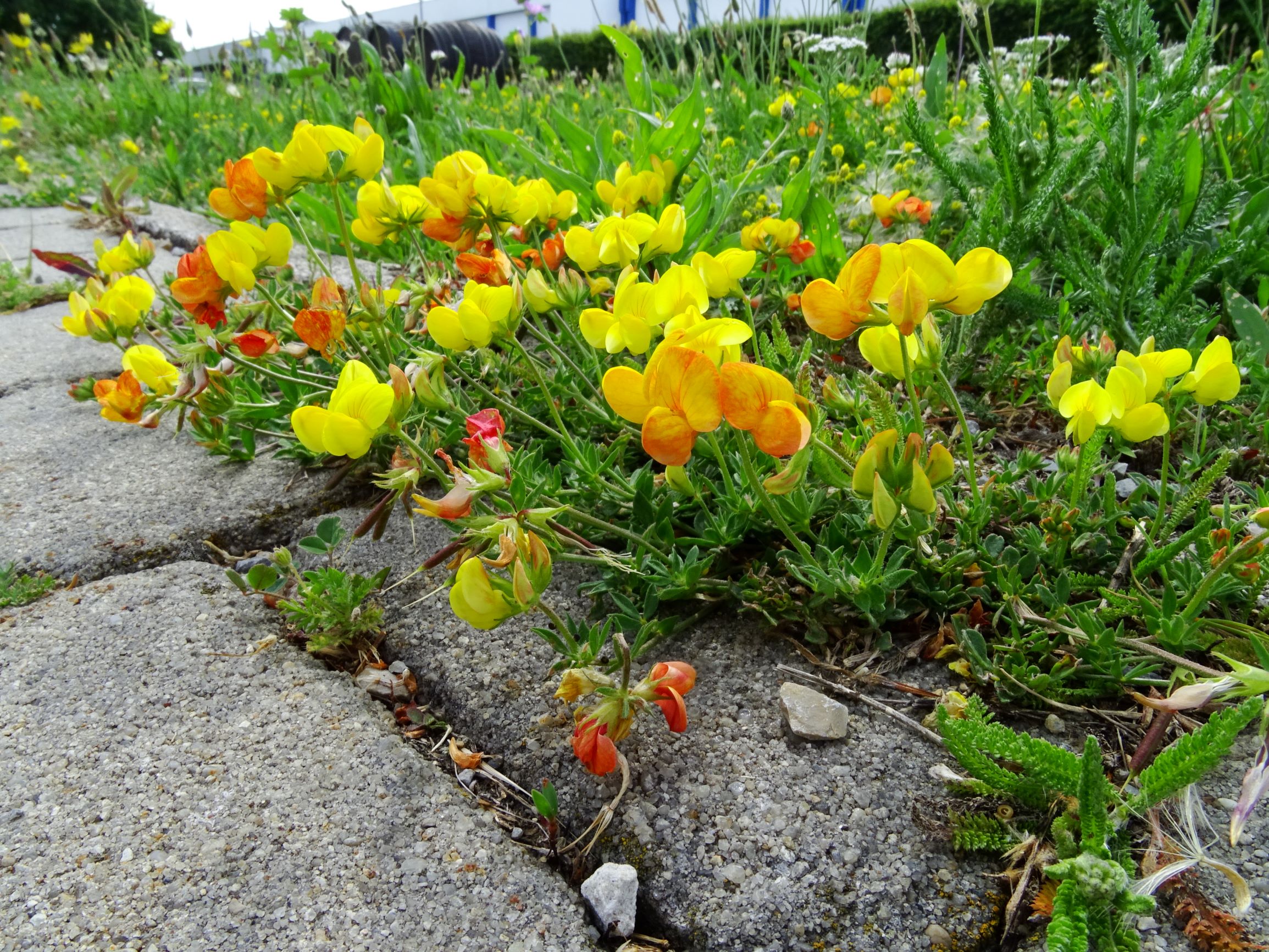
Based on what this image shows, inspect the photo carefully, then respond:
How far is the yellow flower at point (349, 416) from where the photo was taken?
1.02m

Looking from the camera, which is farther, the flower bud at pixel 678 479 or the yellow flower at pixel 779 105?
the yellow flower at pixel 779 105

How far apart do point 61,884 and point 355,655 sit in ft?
1.69

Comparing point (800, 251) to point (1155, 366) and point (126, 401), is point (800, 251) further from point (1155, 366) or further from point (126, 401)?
point (126, 401)

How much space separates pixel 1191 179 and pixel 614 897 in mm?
2154

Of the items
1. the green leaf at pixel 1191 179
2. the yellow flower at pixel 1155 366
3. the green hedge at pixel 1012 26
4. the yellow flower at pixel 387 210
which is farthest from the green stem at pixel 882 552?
the green hedge at pixel 1012 26

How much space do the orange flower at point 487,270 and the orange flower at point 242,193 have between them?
0.43m

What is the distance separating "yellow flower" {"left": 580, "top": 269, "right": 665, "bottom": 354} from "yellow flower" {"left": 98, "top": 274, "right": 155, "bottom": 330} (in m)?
1.18

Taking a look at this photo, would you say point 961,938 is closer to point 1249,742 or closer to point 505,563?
point 1249,742

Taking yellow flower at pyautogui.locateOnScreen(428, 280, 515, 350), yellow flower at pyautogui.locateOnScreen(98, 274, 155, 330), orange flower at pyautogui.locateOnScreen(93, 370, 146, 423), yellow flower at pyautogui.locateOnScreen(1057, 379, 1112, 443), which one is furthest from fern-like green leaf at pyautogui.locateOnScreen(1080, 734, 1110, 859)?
yellow flower at pyautogui.locateOnScreen(98, 274, 155, 330)

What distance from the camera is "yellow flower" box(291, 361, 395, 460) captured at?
1.02 m

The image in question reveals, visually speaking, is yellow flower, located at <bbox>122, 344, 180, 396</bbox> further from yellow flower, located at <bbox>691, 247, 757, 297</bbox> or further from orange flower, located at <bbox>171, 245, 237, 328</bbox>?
yellow flower, located at <bbox>691, 247, 757, 297</bbox>

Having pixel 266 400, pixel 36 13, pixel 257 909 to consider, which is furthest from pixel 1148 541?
pixel 36 13

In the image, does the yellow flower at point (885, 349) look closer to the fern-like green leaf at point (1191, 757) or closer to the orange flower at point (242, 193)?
the fern-like green leaf at point (1191, 757)

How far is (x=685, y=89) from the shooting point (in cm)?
423
